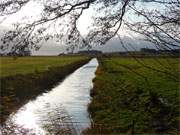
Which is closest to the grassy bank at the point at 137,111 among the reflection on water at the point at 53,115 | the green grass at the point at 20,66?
the reflection on water at the point at 53,115

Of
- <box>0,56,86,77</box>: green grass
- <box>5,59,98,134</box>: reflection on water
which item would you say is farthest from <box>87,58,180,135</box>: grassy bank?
<box>0,56,86,77</box>: green grass

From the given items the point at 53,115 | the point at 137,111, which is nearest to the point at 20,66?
the point at 53,115

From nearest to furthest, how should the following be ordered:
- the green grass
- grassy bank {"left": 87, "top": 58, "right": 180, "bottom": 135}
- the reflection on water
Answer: grassy bank {"left": 87, "top": 58, "right": 180, "bottom": 135}, the reflection on water, the green grass

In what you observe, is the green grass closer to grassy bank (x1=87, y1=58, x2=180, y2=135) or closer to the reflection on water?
the reflection on water

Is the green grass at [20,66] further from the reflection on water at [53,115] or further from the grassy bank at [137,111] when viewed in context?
the grassy bank at [137,111]

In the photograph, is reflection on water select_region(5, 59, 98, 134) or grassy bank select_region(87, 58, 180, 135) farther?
reflection on water select_region(5, 59, 98, 134)

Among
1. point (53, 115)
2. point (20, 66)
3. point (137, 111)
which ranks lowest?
point (20, 66)

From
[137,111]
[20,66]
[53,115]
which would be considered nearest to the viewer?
[53,115]

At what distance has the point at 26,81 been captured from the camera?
4200 cm

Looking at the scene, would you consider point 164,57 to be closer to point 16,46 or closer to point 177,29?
point 177,29

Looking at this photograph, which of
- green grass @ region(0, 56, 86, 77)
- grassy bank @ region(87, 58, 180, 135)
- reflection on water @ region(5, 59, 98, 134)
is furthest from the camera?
green grass @ region(0, 56, 86, 77)

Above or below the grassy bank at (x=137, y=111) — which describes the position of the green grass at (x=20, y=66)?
below

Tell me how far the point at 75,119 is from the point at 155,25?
18.0 metres

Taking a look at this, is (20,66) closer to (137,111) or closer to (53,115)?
(53,115)
